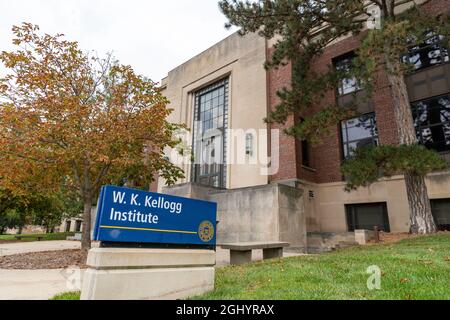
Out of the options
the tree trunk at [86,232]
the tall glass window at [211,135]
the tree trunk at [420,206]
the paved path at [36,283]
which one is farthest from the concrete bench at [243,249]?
the tall glass window at [211,135]

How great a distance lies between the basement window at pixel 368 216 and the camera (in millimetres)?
16094

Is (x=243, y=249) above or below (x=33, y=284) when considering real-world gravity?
above

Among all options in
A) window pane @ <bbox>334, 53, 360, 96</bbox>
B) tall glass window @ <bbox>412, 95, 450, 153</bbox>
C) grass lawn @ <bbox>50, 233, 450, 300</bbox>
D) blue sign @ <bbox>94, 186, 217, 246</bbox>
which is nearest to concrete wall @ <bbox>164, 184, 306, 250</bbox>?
grass lawn @ <bbox>50, 233, 450, 300</bbox>

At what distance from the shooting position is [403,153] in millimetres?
9227

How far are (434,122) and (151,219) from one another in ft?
54.6

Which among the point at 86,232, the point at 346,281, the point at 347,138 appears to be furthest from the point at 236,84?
the point at 346,281

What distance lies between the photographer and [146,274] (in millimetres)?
4250

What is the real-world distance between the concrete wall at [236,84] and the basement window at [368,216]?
17.3 feet

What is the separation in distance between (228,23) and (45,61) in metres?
7.03

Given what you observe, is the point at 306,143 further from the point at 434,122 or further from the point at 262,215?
the point at 262,215

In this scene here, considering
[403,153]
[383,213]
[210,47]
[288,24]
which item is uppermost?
[210,47]

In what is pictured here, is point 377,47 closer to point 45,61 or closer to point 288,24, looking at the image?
point 288,24
